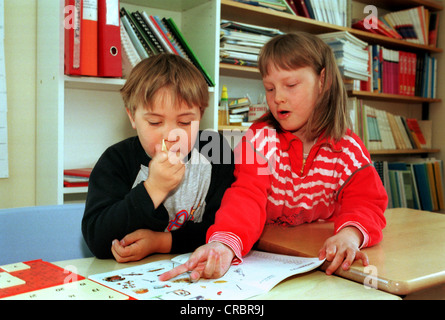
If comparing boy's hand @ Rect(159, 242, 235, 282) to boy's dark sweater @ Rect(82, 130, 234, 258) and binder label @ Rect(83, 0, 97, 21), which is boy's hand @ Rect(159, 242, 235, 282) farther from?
binder label @ Rect(83, 0, 97, 21)

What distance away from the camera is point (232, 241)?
776 mm

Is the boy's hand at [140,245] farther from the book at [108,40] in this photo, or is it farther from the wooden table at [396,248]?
the book at [108,40]

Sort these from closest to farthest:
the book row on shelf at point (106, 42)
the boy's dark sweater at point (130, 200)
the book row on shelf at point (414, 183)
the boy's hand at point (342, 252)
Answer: the boy's hand at point (342, 252)
the boy's dark sweater at point (130, 200)
the book row on shelf at point (106, 42)
the book row on shelf at point (414, 183)

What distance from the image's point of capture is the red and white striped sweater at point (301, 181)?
0.94 m

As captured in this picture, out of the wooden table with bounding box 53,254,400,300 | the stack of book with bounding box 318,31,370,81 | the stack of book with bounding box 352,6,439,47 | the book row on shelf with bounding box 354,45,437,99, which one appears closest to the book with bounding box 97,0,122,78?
the wooden table with bounding box 53,254,400,300

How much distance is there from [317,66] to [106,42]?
0.85 metres

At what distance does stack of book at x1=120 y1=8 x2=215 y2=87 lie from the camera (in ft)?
5.53

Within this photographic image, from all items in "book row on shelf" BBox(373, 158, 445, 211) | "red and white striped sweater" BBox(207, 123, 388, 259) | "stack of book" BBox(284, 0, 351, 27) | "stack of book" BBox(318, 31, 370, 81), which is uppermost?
"stack of book" BBox(284, 0, 351, 27)

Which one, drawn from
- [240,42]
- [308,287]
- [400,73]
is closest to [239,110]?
[240,42]

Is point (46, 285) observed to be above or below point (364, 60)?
below

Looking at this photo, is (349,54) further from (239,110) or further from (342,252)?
(342,252)

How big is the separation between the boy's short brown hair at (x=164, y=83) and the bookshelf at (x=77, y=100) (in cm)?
68

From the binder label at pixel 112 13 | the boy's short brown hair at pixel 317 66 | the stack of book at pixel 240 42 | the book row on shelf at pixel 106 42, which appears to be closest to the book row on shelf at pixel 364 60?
the stack of book at pixel 240 42

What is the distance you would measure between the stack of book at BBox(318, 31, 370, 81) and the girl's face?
4.77 feet
